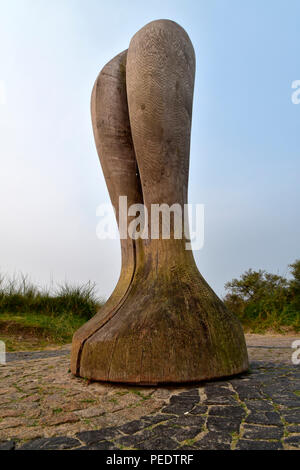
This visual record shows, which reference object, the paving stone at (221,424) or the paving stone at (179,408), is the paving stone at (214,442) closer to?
the paving stone at (221,424)

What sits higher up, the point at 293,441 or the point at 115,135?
the point at 115,135

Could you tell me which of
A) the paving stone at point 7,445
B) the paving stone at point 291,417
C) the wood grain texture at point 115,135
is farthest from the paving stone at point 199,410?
the wood grain texture at point 115,135

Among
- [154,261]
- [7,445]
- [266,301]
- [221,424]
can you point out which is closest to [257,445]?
[221,424]

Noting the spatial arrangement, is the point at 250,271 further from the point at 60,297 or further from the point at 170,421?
the point at 170,421

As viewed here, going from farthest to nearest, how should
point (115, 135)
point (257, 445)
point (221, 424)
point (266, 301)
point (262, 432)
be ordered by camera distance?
point (266, 301), point (115, 135), point (221, 424), point (262, 432), point (257, 445)

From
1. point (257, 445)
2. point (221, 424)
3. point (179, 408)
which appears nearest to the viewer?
point (257, 445)

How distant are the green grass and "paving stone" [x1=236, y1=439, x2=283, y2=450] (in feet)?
17.4

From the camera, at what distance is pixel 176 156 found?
9.35 feet

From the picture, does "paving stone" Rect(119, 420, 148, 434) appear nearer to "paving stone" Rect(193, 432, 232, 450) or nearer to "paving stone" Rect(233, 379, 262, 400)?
"paving stone" Rect(193, 432, 232, 450)

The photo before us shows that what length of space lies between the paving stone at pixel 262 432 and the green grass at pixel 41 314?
5.22m

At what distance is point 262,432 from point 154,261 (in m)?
1.51

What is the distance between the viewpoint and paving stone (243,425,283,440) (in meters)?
1.50

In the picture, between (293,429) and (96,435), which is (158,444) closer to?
(96,435)

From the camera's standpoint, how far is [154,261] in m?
2.83
